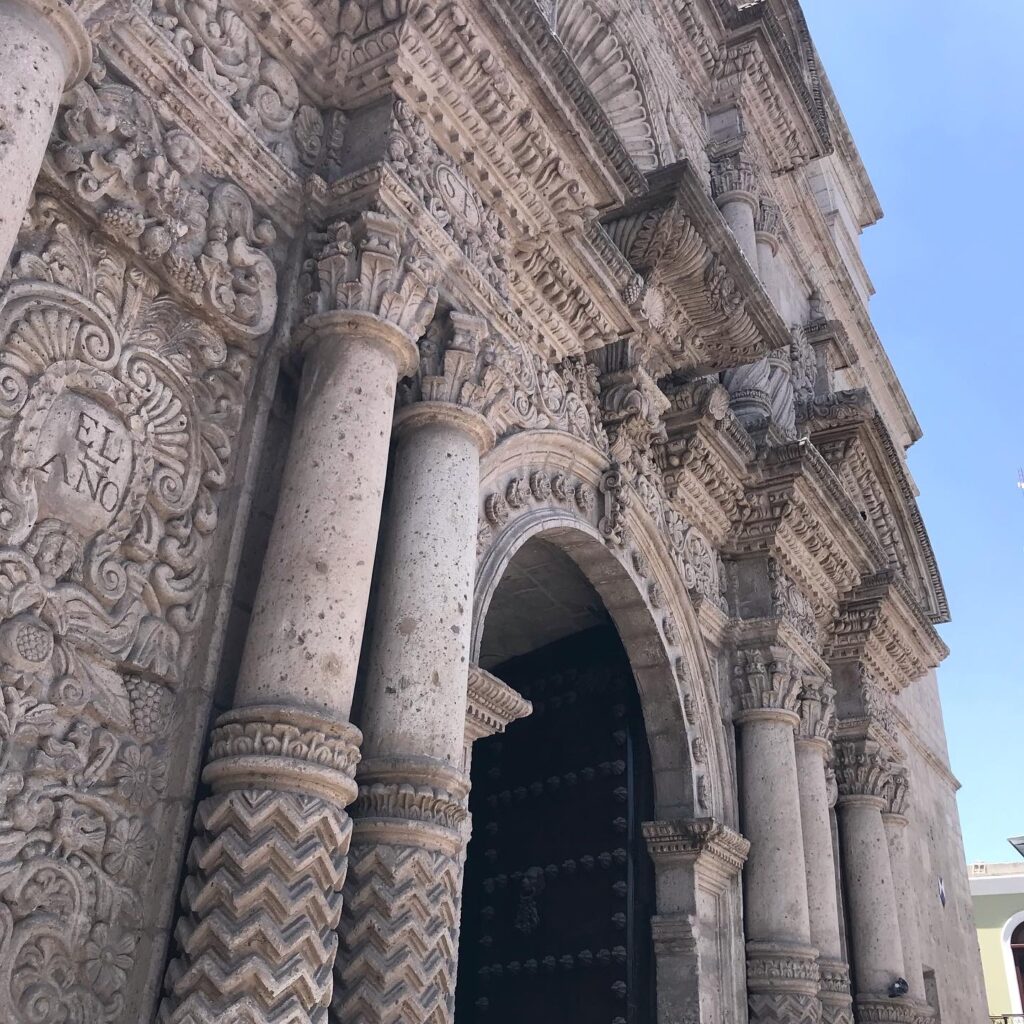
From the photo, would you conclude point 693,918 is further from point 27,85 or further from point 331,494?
point 27,85

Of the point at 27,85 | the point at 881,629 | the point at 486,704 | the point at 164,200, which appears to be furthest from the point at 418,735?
the point at 881,629

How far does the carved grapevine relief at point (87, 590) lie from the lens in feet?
7.57

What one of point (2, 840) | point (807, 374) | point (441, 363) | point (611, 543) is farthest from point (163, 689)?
point (807, 374)

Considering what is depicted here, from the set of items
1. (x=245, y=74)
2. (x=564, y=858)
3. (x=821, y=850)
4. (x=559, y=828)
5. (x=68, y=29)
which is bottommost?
(x=564, y=858)

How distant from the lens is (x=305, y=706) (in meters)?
2.62

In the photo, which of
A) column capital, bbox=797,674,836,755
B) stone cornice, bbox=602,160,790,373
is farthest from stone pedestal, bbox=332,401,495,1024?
column capital, bbox=797,674,836,755

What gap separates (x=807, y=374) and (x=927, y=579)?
8.27ft

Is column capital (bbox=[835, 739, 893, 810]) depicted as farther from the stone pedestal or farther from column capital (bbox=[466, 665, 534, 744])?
the stone pedestal

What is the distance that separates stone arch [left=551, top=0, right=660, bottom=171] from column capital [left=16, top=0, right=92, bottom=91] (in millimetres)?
4540

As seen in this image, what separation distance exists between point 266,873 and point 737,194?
6.55 metres

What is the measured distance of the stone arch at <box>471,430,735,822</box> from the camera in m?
4.64

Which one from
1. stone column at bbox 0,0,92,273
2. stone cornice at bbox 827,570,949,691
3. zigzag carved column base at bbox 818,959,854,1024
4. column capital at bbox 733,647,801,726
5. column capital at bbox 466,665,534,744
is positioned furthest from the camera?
stone cornice at bbox 827,570,949,691

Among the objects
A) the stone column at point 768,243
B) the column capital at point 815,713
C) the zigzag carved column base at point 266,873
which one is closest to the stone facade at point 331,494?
the zigzag carved column base at point 266,873

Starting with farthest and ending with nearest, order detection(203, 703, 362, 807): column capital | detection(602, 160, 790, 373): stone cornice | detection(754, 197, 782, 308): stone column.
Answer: detection(754, 197, 782, 308): stone column, detection(602, 160, 790, 373): stone cornice, detection(203, 703, 362, 807): column capital
